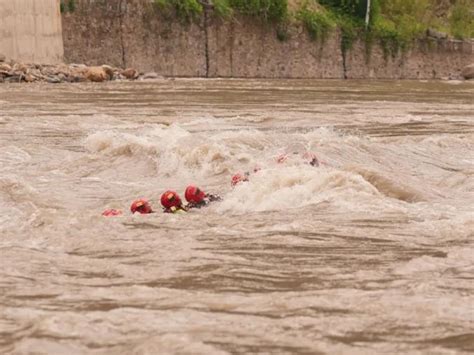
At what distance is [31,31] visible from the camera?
3659cm

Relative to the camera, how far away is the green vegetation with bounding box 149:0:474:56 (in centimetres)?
4269

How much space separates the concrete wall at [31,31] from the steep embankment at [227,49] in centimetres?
92

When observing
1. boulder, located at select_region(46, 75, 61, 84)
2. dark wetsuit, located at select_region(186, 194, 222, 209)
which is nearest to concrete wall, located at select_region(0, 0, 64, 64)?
boulder, located at select_region(46, 75, 61, 84)

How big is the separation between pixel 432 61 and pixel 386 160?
35.8 meters

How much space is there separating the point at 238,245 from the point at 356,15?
1612 inches

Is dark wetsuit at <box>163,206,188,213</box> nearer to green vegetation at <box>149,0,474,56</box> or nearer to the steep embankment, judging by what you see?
the steep embankment

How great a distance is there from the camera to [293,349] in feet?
15.8

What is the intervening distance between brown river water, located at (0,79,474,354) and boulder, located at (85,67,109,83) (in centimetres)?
1660

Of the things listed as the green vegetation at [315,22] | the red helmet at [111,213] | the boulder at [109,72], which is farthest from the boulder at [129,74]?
the red helmet at [111,213]

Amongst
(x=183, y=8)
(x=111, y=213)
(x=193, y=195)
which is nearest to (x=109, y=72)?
(x=183, y=8)

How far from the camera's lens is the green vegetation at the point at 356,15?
42.7 meters

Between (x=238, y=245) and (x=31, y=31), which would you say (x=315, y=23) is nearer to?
(x=31, y=31)

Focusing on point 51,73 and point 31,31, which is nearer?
point 51,73

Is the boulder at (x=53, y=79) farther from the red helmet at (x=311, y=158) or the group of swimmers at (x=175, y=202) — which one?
the group of swimmers at (x=175, y=202)
